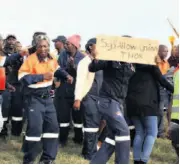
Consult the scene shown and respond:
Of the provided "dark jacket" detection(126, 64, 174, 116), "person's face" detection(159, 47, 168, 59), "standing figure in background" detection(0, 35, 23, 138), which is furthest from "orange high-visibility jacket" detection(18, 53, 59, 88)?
"person's face" detection(159, 47, 168, 59)

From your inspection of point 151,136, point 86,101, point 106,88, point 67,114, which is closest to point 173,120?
point 151,136

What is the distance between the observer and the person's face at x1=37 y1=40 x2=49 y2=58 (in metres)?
7.41

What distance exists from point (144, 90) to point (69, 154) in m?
1.88

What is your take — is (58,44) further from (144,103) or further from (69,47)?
(144,103)

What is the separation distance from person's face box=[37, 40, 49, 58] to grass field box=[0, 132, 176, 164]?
5.70 ft

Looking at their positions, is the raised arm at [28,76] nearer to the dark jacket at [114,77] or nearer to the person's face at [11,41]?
the dark jacket at [114,77]

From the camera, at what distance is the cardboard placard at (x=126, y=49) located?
6.62 meters

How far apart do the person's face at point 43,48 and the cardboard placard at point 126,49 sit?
1065 millimetres

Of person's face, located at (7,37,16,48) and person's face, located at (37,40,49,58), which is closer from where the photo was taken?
person's face, located at (37,40,49,58)

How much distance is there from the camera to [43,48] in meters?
7.42

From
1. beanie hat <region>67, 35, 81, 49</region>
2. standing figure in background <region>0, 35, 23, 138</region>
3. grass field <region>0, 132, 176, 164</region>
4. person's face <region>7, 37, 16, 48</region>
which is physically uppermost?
beanie hat <region>67, 35, 81, 49</region>

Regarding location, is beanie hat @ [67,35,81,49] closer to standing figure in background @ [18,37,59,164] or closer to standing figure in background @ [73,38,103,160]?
standing figure in background @ [73,38,103,160]

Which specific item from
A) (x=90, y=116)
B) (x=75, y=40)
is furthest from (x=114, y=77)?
(x=75, y=40)

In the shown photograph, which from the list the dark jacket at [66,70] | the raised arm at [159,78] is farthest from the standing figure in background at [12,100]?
the raised arm at [159,78]
